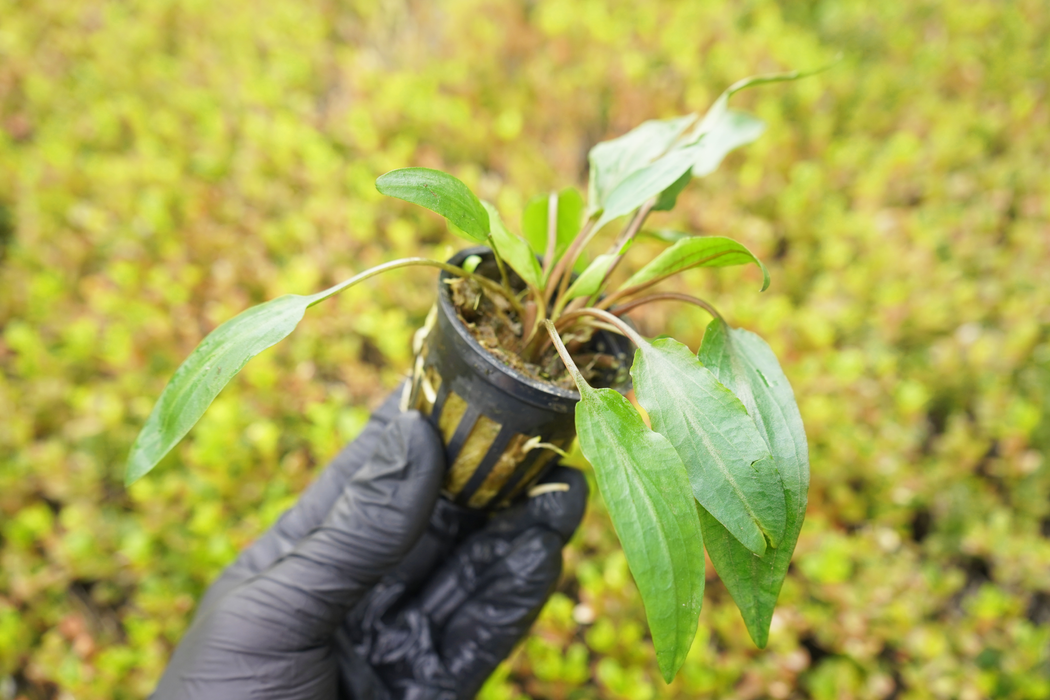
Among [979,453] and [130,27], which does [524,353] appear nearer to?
[979,453]

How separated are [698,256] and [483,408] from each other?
339mm

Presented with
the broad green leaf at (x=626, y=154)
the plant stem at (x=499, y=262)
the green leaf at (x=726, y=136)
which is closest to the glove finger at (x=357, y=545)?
the plant stem at (x=499, y=262)

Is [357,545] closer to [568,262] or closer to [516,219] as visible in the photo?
[568,262]

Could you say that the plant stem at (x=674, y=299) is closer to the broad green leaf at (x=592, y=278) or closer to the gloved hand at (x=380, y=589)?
the broad green leaf at (x=592, y=278)

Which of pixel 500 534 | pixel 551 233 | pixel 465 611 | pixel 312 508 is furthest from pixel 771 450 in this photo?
pixel 312 508

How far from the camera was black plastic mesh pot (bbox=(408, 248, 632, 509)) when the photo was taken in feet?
2.35

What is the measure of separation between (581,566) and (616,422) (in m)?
0.72

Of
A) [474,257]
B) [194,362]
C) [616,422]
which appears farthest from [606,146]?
[194,362]

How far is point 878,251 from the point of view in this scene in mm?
1707

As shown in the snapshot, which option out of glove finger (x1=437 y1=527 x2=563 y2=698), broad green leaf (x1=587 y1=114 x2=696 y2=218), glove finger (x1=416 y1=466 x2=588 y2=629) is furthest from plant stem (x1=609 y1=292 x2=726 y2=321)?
glove finger (x1=437 y1=527 x2=563 y2=698)

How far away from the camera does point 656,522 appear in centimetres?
58

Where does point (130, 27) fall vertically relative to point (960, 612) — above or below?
above

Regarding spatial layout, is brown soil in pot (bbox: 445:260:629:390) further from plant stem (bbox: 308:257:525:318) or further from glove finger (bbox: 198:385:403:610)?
glove finger (bbox: 198:385:403:610)

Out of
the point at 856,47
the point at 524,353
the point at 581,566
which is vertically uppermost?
the point at 524,353
